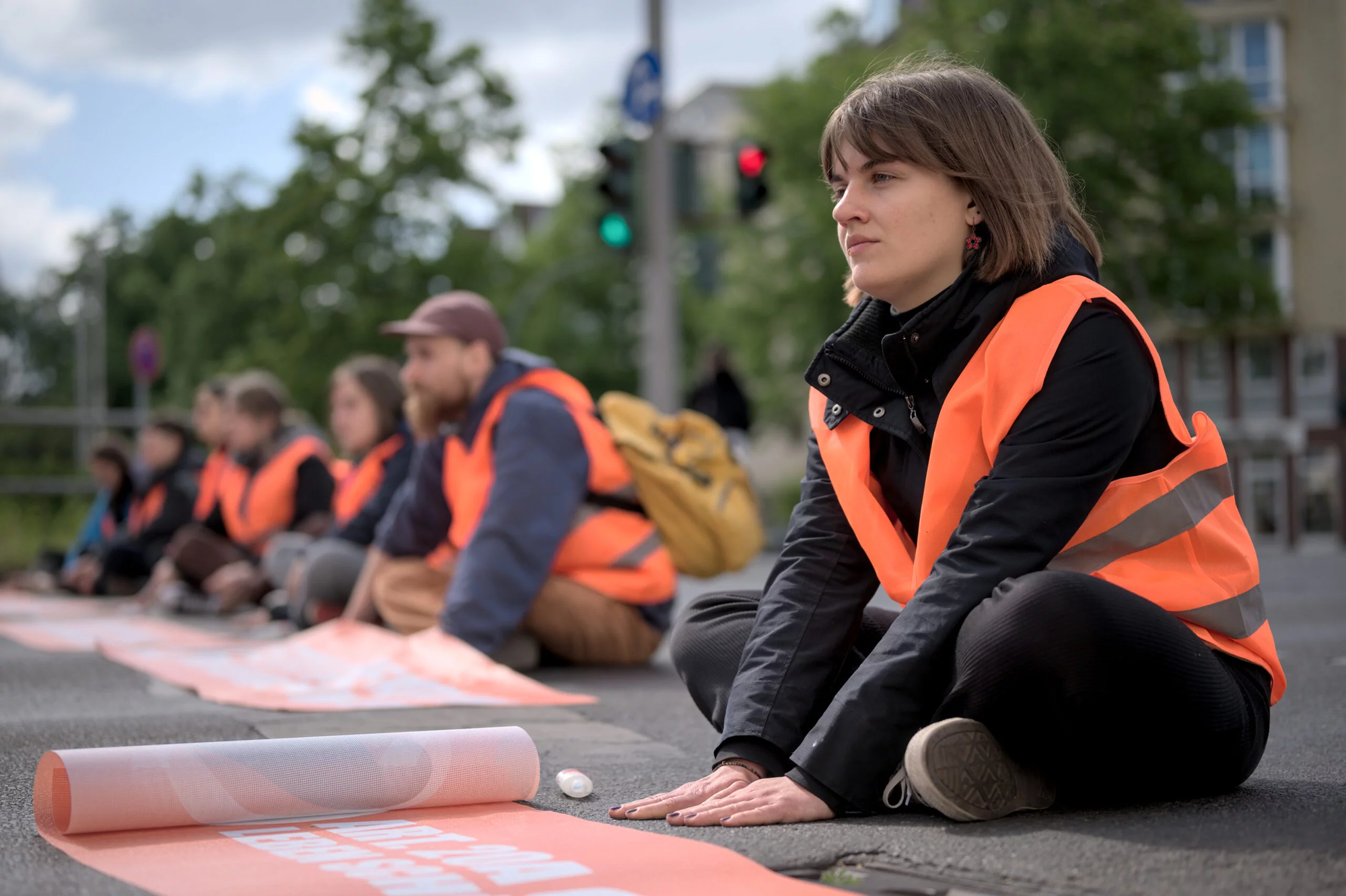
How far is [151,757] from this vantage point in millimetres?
2699

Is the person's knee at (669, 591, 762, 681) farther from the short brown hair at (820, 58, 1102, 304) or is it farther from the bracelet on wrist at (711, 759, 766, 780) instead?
the short brown hair at (820, 58, 1102, 304)

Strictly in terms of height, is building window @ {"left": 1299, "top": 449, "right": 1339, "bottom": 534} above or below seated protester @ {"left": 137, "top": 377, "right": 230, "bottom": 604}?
below

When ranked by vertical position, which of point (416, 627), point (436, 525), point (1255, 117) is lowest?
point (416, 627)

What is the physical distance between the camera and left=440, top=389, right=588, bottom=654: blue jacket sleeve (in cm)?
555

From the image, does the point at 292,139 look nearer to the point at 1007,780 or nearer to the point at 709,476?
the point at 709,476

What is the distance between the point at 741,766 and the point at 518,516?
286 centimetres

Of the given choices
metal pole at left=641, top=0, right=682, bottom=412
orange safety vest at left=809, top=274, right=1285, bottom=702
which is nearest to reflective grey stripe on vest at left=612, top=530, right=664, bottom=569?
orange safety vest at left=809, top=274, right=1285, bottom=702

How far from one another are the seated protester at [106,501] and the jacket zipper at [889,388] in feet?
35.6

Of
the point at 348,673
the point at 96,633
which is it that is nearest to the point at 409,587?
the point at 348,673

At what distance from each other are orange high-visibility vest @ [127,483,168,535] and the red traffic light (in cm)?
512

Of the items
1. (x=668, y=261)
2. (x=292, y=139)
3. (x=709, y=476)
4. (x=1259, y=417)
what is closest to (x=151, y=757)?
(x=709, y=476)

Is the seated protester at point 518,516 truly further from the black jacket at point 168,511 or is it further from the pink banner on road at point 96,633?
the black jacket at point 168,511

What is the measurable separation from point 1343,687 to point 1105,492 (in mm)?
2531

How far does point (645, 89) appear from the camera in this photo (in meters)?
11.9
